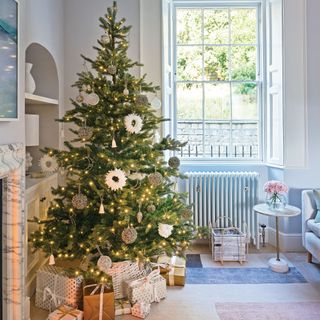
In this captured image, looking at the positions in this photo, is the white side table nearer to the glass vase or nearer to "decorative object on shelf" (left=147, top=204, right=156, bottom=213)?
the glass vase

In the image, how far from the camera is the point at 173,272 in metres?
3.25

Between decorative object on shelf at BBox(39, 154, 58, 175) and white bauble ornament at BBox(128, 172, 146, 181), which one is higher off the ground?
decorative object on shelf at BBox(39, 154, 58, 175)

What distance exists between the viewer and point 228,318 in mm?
2631

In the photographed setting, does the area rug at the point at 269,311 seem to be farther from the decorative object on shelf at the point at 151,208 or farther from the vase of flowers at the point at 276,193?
the vase of flowers at the point at 276,193

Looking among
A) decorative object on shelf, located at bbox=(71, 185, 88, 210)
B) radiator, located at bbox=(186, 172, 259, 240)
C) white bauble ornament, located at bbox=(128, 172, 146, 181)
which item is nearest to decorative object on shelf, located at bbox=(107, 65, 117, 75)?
white bauble ornament, located at bbox=(128, 172, 146, 181)

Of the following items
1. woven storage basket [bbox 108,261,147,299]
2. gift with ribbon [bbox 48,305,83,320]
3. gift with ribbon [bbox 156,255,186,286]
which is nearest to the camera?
gift with ribbon [bbox 48,305,83,320]

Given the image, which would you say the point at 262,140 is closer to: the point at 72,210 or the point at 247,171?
the point at 247,171

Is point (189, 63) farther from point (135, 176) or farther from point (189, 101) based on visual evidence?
point (135, 176)

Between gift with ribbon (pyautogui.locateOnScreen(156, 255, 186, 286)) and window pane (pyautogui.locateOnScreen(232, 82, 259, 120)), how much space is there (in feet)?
7.08

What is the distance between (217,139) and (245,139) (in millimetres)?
371

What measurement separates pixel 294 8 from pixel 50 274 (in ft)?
12.6

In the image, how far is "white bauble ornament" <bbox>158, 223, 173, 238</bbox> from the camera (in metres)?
2.69

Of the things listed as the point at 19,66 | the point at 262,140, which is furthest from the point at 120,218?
the point at 262,140

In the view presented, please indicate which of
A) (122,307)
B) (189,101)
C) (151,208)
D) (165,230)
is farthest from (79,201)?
(189,101)
